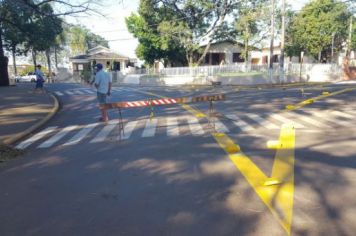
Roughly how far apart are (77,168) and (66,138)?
143 inches

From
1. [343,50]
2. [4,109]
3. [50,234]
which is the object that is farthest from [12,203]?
[343,50]

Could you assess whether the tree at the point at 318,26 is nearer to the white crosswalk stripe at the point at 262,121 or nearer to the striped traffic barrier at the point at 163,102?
the white crosswalk stripe at the point at 262,121

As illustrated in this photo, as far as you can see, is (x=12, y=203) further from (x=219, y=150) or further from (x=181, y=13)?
(x=181, y=13)

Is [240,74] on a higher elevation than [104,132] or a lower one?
higher

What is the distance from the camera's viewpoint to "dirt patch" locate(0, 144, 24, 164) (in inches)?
328

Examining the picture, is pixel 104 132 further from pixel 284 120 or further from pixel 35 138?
pixel 284 120

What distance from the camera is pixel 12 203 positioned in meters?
5.39

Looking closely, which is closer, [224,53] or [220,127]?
[220,127]

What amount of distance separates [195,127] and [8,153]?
484cm

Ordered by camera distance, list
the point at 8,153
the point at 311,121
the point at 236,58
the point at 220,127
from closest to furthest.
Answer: the point at 8,153 < the point at 220,127 < the point at 311,121 < the point at 236,58

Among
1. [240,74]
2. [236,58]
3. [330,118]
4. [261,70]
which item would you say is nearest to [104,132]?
[330,118]

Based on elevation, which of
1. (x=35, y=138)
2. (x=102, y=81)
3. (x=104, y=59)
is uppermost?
(x=104, y=59)

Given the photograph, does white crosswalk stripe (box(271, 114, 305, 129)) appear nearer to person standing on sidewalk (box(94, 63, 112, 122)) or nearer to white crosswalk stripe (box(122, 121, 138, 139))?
white crosswalk stripe (box(122, 121, 138, 139))

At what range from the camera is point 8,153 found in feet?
28.1
